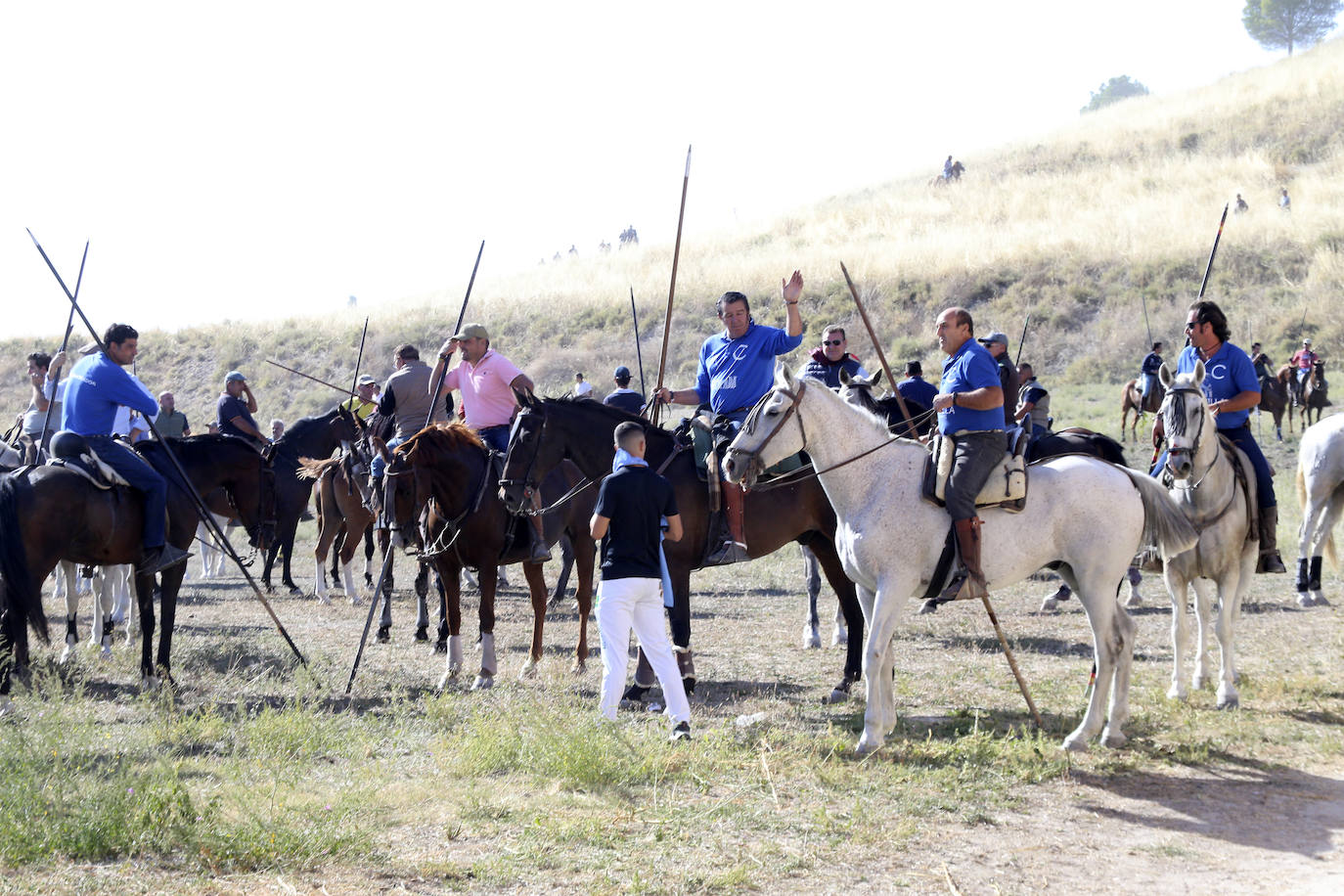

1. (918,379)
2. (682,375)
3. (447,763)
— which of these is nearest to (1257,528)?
(918,379)

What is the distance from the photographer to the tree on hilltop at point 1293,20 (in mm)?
101625

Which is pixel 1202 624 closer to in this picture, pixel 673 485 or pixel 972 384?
pixel 972 384

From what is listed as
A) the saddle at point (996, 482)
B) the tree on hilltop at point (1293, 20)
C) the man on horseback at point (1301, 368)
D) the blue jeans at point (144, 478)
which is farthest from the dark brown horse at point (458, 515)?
the tree on hilltop at point (1293, 20)

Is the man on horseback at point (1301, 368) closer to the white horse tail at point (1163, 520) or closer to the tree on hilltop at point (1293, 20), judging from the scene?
the white horse tail at point (1163, 520)

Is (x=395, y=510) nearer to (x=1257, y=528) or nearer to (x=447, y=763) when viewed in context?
(x=447, y=763)

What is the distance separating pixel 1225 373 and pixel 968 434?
2.82 metres

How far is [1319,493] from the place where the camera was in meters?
12.2

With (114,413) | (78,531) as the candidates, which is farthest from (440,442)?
(78,531)

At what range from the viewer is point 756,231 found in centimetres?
5519

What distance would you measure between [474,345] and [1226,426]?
6.10m

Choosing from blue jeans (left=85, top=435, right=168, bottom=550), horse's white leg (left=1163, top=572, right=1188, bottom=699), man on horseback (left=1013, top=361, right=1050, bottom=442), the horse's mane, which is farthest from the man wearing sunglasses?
blue jeans (left=85, top=435, right=168, bottom=550)

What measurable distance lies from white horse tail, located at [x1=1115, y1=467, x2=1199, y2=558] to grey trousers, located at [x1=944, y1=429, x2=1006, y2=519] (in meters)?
1.04

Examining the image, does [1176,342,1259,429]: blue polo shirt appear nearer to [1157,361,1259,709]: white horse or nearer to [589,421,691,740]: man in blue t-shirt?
[1157,361,1259,709]: white horse

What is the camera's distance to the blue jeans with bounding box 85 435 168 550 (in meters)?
9.52
